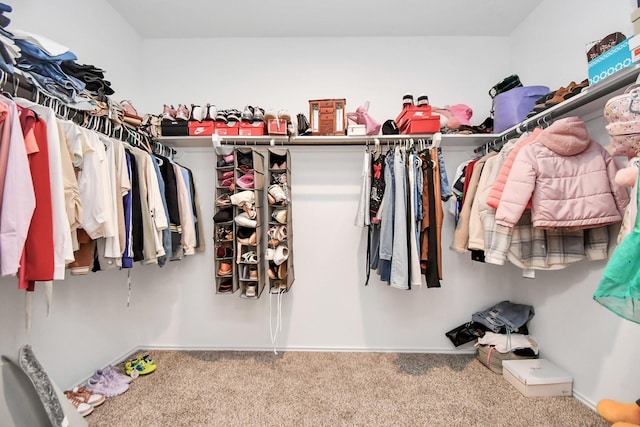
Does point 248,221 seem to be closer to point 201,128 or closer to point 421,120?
point 201,128

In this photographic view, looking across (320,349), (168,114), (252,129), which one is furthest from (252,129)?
(320,349)

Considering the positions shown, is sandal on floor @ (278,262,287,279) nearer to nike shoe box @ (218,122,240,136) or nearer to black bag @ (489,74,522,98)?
nike shoe box @ (218,122,240,136)

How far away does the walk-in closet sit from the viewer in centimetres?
177

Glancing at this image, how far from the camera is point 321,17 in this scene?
6.75 ft

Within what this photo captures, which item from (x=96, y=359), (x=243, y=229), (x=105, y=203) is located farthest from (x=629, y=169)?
(x=96, y=359)

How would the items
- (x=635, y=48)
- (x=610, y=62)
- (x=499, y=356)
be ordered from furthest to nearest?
(x=499, y=356), (x=610, y=62), (x=635, y=48)

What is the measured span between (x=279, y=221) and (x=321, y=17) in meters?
1.68

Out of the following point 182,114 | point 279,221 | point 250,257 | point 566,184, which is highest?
point 182,114

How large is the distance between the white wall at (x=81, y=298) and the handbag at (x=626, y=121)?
287 centimetres

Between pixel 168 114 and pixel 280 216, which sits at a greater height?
pixel 168 114

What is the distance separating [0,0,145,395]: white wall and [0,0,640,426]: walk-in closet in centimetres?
2

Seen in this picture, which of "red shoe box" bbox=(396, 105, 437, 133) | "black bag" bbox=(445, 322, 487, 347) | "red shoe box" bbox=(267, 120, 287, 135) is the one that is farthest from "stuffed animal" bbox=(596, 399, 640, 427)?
"red shoe box" bbox=(267, 120, 287, 135)

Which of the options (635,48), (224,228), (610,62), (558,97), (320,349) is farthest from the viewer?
(320,349)

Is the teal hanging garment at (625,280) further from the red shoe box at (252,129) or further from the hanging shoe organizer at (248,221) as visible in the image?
the red shoe box at (252,129)
